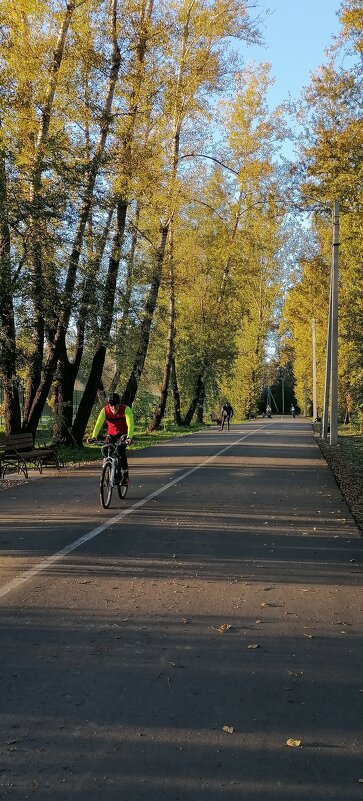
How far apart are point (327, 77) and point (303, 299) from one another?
26.6 metres

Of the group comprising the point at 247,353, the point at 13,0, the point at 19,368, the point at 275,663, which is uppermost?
the point at 13,0

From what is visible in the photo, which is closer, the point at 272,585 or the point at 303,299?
the point at 272,585

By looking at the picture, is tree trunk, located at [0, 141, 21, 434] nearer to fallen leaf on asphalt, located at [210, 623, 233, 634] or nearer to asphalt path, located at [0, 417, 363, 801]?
asphalt path, located at [0, 417, 363, 801]

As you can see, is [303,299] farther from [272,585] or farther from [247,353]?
[272,585]

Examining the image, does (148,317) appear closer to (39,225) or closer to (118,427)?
(39,225)

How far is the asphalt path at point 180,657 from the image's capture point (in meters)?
3.53

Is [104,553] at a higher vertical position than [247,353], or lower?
lower

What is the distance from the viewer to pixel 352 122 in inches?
638

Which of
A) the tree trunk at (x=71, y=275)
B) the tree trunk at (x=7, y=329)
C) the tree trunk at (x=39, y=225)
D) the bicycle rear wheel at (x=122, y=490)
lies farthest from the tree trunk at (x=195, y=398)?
the bicycle rear wheel at (x=122, y=490)

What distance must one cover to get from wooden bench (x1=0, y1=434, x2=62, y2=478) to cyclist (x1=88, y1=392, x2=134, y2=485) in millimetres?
4705

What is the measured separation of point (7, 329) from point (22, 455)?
3556 mm

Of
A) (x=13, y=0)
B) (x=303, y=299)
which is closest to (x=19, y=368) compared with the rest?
(x=13, y=0)

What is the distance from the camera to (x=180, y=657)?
199 inches

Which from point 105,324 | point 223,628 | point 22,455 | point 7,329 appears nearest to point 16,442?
point 22,455
